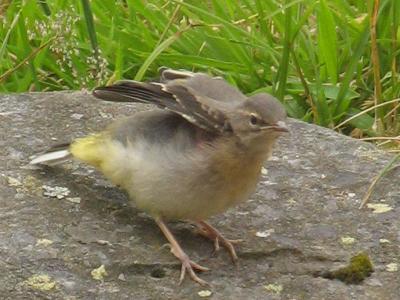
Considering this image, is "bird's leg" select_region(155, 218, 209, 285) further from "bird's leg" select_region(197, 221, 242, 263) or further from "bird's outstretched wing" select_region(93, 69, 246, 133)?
"bird's outstretched wing" select_region(93, 69, 246, 133)

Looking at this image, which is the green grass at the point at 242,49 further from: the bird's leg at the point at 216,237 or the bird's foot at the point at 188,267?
the bird's foot at the point at 188,267

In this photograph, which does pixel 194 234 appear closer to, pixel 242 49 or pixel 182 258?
pixel 182 258

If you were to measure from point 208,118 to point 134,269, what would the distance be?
1.87 feet

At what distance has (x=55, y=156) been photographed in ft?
14.2

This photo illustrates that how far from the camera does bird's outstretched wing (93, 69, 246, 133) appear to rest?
383 cm

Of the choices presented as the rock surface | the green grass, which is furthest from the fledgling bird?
the green grass

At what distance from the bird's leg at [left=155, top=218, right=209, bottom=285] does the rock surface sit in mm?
29

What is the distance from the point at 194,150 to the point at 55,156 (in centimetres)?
71

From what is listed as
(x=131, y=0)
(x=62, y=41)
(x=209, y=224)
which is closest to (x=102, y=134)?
(x=209, y=224)

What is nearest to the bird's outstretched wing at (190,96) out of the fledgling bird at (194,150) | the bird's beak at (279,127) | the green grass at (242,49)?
the fledgling bird at (194,150)

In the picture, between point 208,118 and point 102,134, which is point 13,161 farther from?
point 208,118

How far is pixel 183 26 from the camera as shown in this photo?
18.6ft

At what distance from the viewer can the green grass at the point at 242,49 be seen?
5.43 m

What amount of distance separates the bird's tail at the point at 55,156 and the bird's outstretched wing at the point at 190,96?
1.00ft
